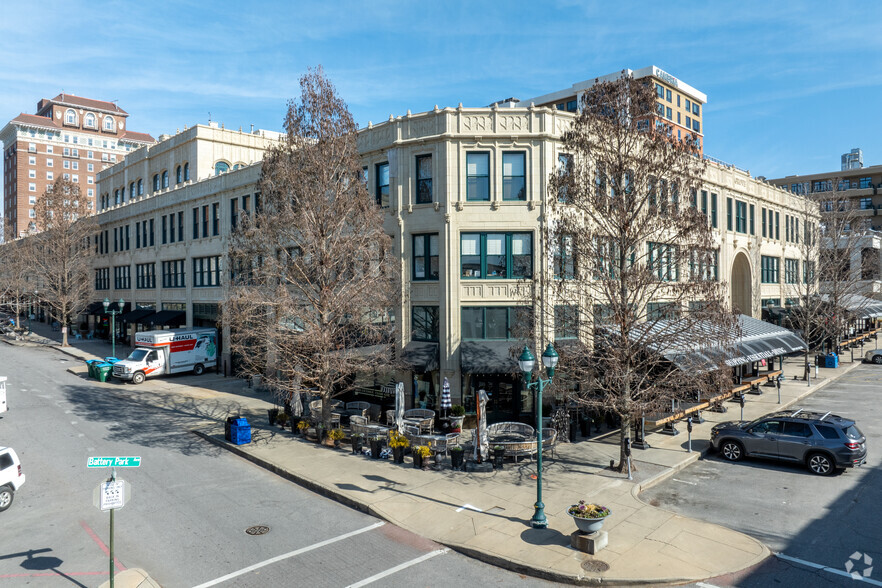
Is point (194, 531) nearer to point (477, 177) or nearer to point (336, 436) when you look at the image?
point (336, 436)

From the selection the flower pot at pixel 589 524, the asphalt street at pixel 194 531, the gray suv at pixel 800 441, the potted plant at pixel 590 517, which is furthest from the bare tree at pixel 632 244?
the asphalt street at pixel 194 531

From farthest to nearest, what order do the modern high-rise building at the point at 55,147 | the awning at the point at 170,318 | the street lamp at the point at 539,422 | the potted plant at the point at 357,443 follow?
the modern high-rise building at the point at 55,147 → the awning at the point at 170,318 → the potted plant at the point at 357,443 → the street lamp at the point at 539,422

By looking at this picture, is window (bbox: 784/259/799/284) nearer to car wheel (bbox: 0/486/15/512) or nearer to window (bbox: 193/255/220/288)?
window (bbox: 193/255/220/288)

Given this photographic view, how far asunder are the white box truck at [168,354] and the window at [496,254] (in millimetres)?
21881

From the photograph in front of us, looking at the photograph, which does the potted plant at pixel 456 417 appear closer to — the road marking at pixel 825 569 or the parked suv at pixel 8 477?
the road marking at pixel 825 569

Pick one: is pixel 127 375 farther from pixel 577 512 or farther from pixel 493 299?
pixel 577 512

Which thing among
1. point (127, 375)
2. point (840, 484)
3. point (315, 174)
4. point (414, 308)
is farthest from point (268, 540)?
point (127, 375)

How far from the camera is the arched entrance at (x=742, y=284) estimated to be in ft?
132

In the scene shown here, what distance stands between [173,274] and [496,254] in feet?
103

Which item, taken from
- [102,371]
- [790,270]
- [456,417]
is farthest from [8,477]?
[790,270]

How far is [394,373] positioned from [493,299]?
582cm

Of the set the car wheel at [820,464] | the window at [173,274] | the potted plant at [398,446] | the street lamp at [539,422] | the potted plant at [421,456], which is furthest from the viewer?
the window at [173,274]

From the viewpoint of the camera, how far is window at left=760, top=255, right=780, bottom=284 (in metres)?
42.2

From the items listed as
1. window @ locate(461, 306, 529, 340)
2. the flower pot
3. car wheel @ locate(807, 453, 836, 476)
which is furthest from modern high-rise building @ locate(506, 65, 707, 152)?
the flower pot
